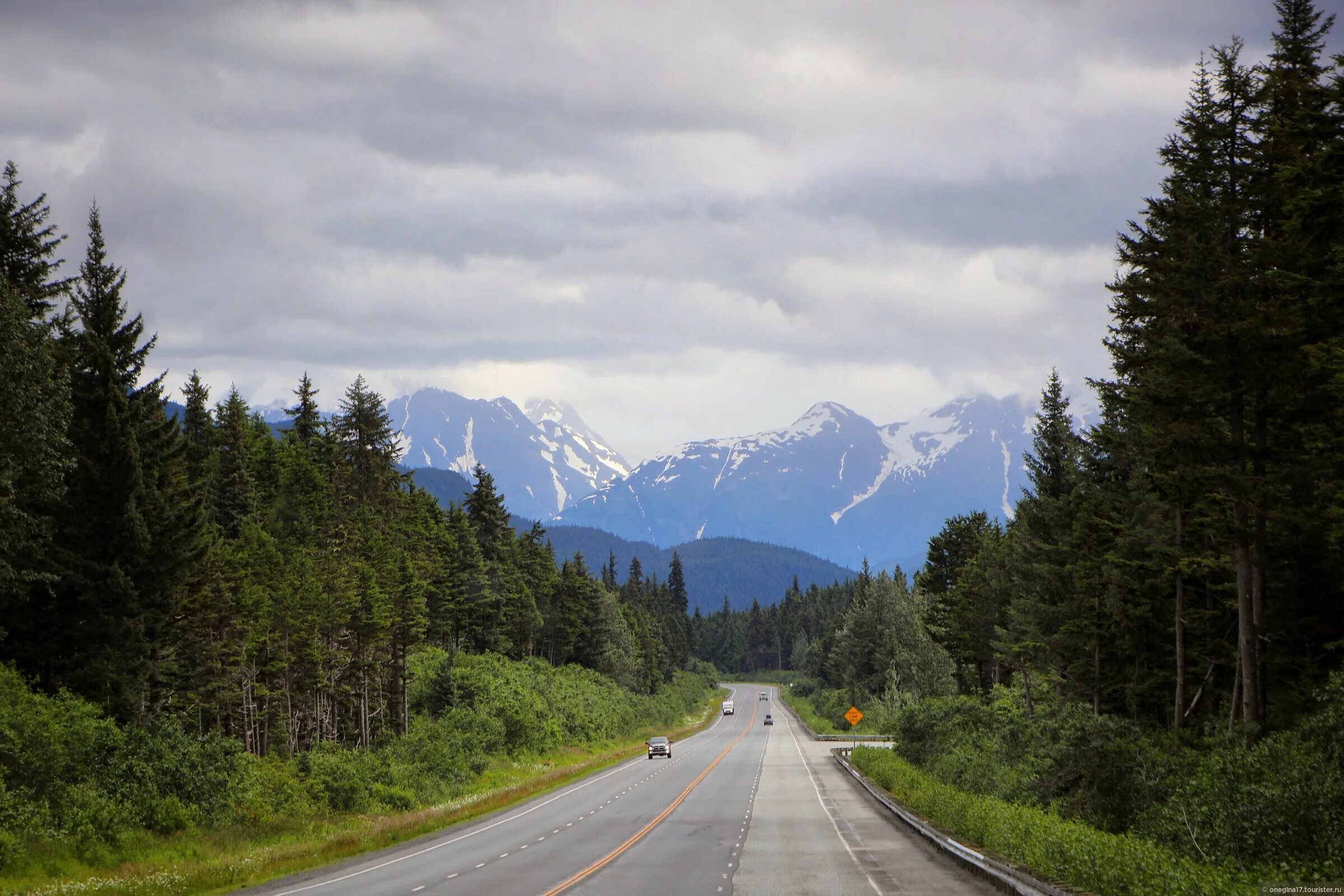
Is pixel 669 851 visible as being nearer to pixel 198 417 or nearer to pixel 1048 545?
pixel 1048 545

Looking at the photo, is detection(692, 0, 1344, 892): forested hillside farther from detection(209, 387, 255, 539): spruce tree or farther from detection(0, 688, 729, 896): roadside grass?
detection(209, 387, 255, 539): spruce tree

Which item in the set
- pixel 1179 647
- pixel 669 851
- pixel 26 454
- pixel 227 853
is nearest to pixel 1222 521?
pixel 1179 647

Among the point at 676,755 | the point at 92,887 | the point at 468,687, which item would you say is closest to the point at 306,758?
the point at 92,887

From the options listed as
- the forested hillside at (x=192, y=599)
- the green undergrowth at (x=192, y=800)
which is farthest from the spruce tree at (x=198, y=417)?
the green undergrowth at (x=192, y=800)

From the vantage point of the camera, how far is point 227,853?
95.0 feet

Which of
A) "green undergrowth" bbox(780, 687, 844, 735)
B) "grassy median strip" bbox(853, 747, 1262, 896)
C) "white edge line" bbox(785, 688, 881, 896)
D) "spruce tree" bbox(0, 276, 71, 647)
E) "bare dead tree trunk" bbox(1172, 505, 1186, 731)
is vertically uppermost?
"spruce tree" bbox(0, 276, 71, 647)

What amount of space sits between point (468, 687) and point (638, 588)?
389 ft

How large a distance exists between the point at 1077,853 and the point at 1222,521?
9.43 meters

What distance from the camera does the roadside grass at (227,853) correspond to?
75.0ft

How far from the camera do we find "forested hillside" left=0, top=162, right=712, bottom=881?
93.1 feet

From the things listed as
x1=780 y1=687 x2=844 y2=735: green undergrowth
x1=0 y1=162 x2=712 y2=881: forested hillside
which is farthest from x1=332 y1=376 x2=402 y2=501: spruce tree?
x1=780 y1=687 x2=844 y2=735: green undergrowth

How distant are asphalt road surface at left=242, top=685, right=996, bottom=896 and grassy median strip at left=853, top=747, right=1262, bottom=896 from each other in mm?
1137

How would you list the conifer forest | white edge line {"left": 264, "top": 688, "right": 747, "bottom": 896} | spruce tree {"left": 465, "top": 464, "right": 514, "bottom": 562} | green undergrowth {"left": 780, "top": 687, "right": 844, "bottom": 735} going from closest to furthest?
the conifer forest
white edge line {"left": 264, "top": 688, "right": 747, "bottom": 896}
spruce tree {"left": 465, "top": 464, "right": 514, "bottom": 562}
green undergrowth {"left": 780, "top": 687, "right": 844, "bottom": 735}

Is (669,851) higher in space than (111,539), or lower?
lower
